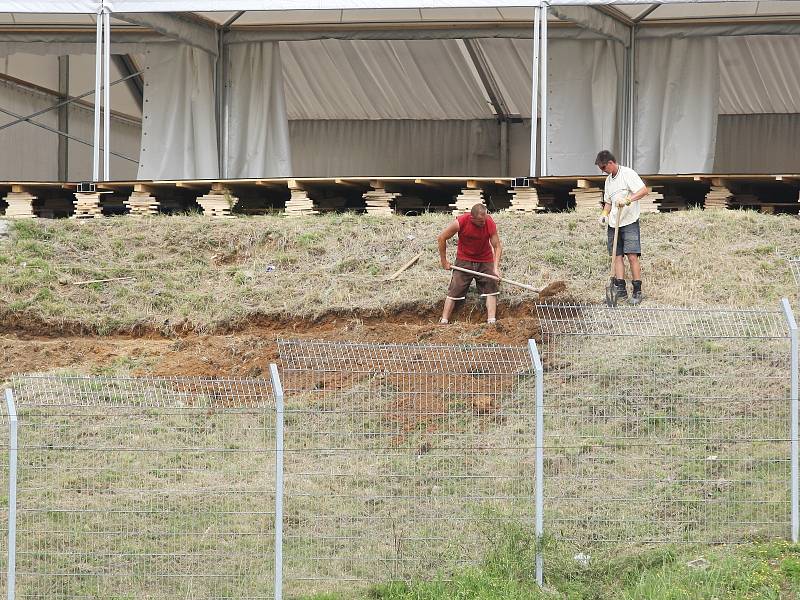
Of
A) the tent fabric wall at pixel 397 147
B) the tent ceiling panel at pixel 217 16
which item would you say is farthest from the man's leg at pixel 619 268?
the tent fabric wall at pixel 397 147

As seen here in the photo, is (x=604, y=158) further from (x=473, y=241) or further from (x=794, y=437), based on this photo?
(x=794, y=437)

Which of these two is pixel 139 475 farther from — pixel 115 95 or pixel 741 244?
pixel 115 95

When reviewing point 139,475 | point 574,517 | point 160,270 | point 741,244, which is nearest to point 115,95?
point 160,270

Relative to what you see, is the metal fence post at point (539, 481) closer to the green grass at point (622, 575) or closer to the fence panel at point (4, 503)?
the green grass at point (622, 575)

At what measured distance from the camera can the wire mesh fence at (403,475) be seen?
9352mm

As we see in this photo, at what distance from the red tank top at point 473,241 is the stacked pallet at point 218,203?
178 inches

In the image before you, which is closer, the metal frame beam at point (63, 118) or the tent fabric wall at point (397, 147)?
the metal frame beam at point (63, 118)

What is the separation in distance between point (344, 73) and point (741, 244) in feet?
32.4

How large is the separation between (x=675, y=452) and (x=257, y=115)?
449 inches

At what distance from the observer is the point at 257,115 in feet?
64.5

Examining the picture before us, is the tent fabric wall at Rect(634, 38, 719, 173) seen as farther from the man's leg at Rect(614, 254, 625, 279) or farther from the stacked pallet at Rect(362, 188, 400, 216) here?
the man's leg at Rect(614, 254, 625, 279)

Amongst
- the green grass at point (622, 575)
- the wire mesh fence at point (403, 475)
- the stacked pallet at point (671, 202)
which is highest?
the stacked pallet at point (671, 202)

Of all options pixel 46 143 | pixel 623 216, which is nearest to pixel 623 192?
pixel 623 216

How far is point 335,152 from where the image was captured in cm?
2381
